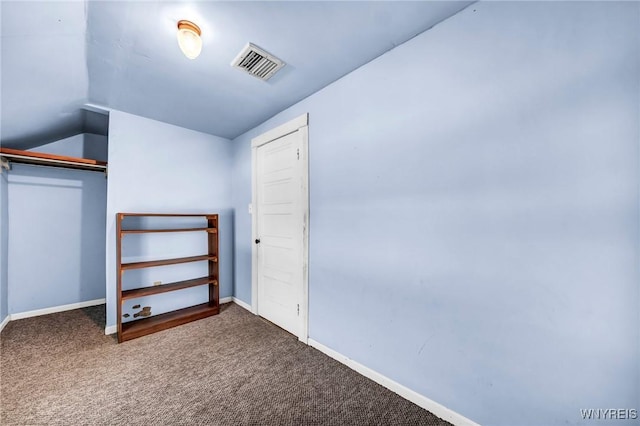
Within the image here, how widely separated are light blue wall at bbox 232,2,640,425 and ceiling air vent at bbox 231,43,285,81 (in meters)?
0.62

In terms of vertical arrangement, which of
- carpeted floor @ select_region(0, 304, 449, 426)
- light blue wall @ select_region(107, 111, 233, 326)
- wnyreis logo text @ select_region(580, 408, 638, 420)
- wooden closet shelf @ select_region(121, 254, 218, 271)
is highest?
light blue wall @ select_region(107, 111, 233, 326)

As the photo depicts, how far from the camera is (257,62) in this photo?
1806 millimetres

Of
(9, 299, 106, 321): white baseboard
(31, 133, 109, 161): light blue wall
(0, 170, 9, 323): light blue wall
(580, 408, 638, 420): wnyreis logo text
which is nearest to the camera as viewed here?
(580, 408, 638, 420): wnyreis logo text

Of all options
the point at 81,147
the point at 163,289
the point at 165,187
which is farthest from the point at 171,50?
the point at 81,147

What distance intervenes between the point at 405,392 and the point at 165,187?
10.5 ft

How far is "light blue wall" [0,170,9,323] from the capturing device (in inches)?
101

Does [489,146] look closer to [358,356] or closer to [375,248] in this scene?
[375,248]

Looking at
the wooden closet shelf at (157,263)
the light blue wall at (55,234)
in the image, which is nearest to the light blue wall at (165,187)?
the wooden closet shelf at (157,263)

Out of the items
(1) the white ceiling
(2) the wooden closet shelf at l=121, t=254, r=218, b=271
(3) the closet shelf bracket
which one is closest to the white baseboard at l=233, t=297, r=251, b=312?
(2) the wooden closet shelf at l=121, t=254, r=218, b=271

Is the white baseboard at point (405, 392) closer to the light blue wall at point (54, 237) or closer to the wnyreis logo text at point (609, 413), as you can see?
the wnyreis logo text at point (609, 413)

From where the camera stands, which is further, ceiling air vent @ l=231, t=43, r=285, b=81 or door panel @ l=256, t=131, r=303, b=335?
door panel @ l=256, t=131, r=303, b=335

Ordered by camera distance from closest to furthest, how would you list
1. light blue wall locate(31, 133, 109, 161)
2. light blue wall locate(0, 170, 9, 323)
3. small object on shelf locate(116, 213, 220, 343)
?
small object on shelf locate(116, 213, 220, 343) < light blue wall locate(0, 170, 9, 323) < light blue wall locate(31, 133, 109, 161)

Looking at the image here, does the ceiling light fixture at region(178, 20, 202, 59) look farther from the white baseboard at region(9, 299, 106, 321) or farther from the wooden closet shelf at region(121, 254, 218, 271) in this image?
the white baseboard at region(9, 299, 106, 321)

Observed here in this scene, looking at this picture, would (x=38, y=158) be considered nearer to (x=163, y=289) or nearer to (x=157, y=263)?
(x=157, y=263)
